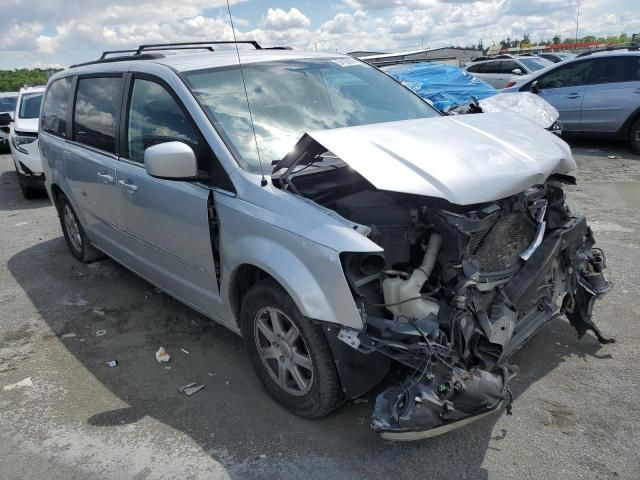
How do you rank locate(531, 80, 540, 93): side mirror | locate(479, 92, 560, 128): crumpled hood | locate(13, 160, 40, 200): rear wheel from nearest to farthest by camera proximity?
locate(479, 92, 560, 128): crumpled hood → locate(13, 160, 40, 200): rear wheel → locate(531, 80, 540, 93): side mirror

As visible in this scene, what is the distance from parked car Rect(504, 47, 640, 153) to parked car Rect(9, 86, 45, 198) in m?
9.18

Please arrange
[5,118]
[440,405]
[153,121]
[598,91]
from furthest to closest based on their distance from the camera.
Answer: [5,118], [598,91], [153,121], [440,405]

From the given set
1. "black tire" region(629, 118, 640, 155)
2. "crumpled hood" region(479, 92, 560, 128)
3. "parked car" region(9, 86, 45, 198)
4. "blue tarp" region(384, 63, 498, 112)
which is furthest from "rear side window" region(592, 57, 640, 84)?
"parked car" region(9, 86, 45, 198)

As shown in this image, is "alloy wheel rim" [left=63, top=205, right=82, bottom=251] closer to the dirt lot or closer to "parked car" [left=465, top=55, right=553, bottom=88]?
the dirt lot

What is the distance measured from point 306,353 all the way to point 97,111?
291 centimetres

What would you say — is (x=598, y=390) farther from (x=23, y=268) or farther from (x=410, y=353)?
(x=23, y=268)

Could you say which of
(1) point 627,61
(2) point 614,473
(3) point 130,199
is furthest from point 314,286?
(1) point 627,61

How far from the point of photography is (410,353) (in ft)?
7.99

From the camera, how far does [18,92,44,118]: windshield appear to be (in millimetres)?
10062

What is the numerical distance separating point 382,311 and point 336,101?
5.79 ft

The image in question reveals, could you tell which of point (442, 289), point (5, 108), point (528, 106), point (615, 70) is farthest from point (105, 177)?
point (5, 108)

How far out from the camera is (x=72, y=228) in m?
5.80

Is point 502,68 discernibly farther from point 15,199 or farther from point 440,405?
point 440,405

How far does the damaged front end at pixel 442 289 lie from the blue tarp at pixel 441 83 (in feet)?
25.3
